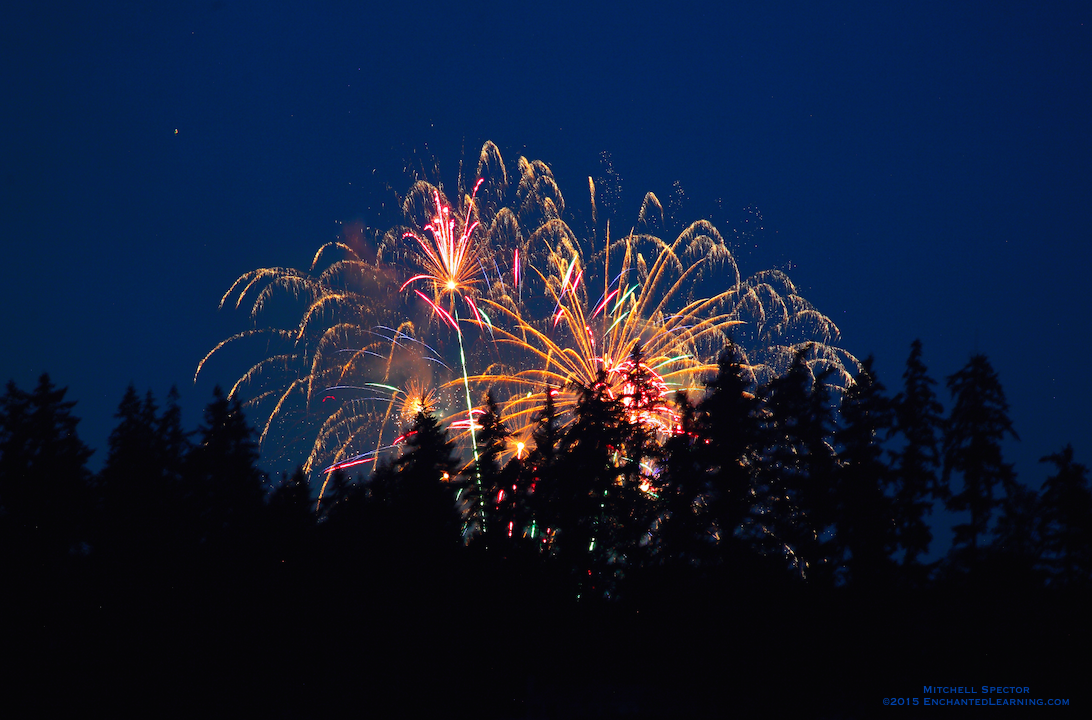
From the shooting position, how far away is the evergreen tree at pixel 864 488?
32531 millimetres

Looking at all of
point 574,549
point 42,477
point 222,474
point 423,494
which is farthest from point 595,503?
point 42,477

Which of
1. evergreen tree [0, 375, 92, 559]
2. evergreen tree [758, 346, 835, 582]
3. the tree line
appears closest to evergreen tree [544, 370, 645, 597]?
the tree line

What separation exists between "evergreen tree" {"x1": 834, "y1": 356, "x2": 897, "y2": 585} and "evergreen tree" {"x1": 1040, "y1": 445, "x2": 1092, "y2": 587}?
6.01 m

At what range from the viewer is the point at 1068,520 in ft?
110

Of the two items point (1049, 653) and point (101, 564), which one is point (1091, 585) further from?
point (101, 564)

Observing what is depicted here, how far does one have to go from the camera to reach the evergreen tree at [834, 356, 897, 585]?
107ft

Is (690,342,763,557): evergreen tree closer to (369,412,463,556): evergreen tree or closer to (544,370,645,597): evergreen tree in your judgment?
(544,370,645,597): evergreen tree

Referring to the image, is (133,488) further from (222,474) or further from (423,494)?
(423,494)

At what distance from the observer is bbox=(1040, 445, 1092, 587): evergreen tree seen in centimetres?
3275

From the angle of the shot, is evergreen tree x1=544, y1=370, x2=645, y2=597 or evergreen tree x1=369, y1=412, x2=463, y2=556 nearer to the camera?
evergreen tree x1=369, y1=412, x2=463, y2=556

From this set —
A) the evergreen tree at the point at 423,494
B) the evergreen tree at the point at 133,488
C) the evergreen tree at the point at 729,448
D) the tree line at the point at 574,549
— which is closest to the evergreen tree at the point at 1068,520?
the tree line at the point at 574,549

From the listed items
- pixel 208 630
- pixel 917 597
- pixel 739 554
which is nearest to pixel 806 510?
pixel 739 554

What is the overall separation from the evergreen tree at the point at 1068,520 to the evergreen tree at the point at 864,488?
19.7 feet

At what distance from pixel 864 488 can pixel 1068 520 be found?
7879 mm
